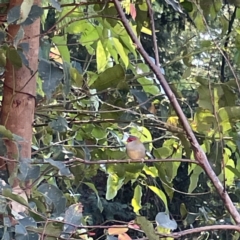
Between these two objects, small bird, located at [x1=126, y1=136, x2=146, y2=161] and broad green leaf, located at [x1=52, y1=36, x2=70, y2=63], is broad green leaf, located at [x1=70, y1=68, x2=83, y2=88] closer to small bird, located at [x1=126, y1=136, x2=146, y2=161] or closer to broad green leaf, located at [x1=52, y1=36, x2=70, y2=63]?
broad green leaf, located at [x1=52, y1=36, x2=70, y2=63]

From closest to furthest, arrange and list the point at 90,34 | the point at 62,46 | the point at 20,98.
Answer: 1. the point at 20,98
2. the point at 62,46
3. the point at 90,34

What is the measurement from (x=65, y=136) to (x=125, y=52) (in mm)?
176

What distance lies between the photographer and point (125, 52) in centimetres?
76

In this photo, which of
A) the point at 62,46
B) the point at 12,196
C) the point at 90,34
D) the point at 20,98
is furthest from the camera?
the point at 90,34

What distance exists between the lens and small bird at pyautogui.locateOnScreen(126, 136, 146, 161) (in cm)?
81

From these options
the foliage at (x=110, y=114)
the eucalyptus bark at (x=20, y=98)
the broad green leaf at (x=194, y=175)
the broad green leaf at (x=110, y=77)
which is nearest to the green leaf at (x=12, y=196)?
the foliage at (x=110, y=114)

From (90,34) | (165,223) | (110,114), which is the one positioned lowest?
(165,223)

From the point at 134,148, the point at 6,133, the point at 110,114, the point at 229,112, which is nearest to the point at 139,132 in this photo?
the point at 134,148

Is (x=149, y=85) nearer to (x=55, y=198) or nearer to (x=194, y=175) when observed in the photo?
(x=194, y=175)

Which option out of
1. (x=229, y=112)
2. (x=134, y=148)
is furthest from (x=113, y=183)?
(x=229, y=112)

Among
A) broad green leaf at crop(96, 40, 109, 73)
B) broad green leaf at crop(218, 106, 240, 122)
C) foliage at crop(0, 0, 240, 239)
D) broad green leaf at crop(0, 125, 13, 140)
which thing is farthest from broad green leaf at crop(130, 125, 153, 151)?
broad green leaf at crop(0, 125, 13, 140)

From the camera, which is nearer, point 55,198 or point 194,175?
point 55,198

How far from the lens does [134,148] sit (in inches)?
33.0

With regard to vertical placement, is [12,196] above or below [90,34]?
below
